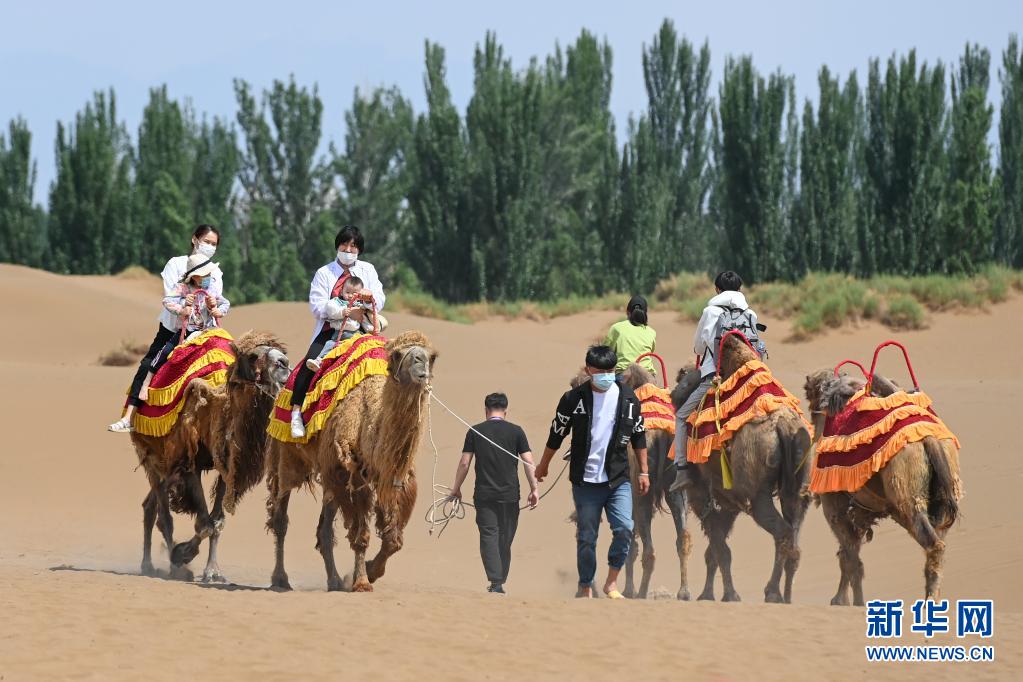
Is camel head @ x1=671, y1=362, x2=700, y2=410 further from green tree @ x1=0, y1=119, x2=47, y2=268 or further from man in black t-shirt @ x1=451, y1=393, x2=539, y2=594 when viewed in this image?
green tree @ x1=0, y1=119, x2=47, y2=268

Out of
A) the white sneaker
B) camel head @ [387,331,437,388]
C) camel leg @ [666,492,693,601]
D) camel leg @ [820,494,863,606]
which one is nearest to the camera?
camel head @ [387,331,437,388]

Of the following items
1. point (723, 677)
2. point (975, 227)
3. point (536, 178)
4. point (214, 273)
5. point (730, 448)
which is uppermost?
point (536, 178)

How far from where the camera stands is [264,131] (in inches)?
2180

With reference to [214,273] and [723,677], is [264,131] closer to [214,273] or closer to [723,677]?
[214,273]

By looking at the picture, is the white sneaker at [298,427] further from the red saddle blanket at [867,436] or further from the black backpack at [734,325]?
the red saddle blanket at [867,436]

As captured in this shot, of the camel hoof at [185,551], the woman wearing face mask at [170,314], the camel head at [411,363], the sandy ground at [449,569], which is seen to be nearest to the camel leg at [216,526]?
the camel hoof at [185,551]

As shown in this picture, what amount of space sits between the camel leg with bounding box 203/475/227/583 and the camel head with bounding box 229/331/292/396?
94cm

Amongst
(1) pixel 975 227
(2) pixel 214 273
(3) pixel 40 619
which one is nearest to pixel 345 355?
(2) pixel 214 273

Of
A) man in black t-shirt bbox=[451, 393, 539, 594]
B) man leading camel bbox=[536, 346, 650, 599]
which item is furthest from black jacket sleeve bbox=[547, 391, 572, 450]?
man in black t-shirt bbox=[451, 393, 539, 594]

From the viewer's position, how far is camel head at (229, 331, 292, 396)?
11578 millimetres

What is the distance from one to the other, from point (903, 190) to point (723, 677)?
32956 millimetres

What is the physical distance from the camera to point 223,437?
38.9ft

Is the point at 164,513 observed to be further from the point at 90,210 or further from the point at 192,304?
the point at 90,210

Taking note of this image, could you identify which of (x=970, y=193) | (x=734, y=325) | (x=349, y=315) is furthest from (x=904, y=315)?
(x=349, y=315)
